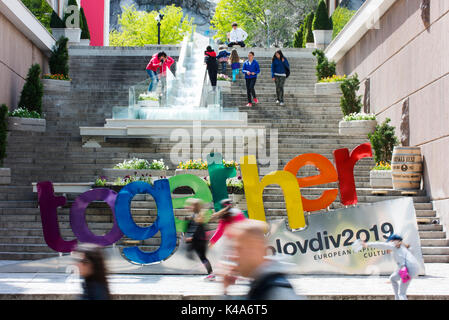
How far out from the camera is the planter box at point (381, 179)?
677 inches

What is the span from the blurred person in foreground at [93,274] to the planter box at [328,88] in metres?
18.9

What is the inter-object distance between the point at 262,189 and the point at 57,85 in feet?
48.2

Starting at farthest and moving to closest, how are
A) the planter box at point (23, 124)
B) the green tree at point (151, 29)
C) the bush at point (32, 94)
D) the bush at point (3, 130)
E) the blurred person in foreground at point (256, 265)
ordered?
the green tree at point (151, 29), the bush at point (32, 94), the planter box at point (23, 124), the bush at point (3, 130), the blurred person in foreground at point (256, 265)

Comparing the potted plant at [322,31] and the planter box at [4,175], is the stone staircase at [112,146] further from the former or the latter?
the potted plant at [322,31]

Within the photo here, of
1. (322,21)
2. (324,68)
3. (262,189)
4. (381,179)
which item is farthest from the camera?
(322,21)

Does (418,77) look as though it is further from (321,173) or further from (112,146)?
(112,146)

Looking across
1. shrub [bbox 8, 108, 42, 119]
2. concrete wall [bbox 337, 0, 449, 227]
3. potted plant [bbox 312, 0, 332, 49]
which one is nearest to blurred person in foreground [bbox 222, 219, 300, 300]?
concrete wall [bbox 337, 0, 449, 227]

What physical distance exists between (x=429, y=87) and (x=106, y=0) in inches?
1854

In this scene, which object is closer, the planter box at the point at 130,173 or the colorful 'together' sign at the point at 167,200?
the colorful 'together' sign at the point at 167,200

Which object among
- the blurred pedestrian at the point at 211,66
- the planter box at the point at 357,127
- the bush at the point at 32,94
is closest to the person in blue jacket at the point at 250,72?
the blurred pedestrian at the point at 211,66

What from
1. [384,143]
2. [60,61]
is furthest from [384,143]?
[60,61]

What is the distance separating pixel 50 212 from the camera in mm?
12727

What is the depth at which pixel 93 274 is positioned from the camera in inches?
277
